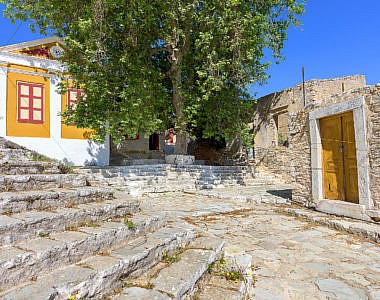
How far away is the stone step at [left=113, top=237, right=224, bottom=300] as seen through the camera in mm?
2071

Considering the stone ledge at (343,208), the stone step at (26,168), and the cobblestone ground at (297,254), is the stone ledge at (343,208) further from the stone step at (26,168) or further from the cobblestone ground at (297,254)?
the stone step at (26,168)

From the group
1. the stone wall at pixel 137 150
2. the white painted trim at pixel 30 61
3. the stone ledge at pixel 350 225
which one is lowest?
the stone ledge at pixel 350 225

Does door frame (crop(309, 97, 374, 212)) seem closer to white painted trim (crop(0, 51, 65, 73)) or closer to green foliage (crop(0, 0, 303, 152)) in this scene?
green foliage (crop(0, 0, 303, 152))

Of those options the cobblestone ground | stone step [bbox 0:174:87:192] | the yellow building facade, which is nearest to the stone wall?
the yellow building facade

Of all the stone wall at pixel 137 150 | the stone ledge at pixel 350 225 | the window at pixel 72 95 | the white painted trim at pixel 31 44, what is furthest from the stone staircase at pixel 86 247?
the stone wall at pixel 137 150

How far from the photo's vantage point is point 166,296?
2010mm

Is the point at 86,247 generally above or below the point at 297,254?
above

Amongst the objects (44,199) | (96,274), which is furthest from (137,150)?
(96,274)

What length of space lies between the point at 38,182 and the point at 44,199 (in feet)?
1.97

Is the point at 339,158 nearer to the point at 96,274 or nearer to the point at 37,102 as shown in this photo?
the point at 96,274

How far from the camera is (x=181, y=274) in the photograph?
2.40 meters

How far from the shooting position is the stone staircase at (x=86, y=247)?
6.17 ft

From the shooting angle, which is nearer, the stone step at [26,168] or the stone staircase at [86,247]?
the stone staircase at [86,247]

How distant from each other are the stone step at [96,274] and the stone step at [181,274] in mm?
120
